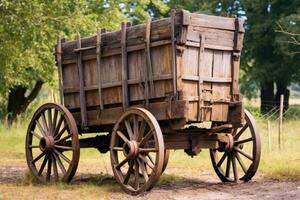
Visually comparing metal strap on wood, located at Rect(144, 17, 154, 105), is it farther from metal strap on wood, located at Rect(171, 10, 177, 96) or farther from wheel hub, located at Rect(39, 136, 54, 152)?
wheel hub, located at Rect(39, 136, 54, 152)

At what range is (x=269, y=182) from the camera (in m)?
10.2

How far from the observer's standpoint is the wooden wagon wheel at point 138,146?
8711 mm

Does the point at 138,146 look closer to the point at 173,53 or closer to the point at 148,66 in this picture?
the point at 148,66

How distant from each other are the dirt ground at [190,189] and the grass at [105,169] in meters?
0.02

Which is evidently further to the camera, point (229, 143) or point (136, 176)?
point (229, 143)

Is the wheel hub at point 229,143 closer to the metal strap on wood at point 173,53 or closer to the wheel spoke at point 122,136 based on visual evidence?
the metal strap on wood at point 173,53

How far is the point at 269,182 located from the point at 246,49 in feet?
79.2

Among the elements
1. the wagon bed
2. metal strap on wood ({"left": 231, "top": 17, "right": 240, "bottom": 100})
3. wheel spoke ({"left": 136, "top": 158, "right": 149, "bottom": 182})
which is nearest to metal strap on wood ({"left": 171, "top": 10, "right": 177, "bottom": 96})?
the wagon bed

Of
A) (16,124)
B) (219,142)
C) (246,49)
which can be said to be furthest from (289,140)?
(246,49)

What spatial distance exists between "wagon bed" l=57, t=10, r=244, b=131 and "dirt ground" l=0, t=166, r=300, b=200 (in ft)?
3.56

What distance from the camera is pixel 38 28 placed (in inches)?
672

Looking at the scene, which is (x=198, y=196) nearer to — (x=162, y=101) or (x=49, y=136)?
(x=162, y=101)

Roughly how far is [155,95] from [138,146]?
0.87 metres

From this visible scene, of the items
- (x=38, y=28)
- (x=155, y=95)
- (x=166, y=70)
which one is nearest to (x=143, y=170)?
(x=155, y=95)
